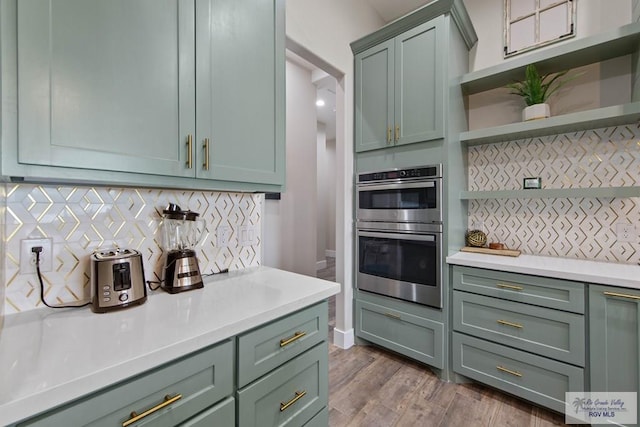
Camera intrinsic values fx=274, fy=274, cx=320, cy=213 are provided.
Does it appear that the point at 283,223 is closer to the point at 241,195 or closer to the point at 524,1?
the point at 241,195

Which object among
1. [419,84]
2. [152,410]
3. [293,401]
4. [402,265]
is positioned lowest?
[293,401]

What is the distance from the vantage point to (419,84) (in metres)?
2.13

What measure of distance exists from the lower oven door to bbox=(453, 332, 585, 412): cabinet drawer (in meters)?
0.36

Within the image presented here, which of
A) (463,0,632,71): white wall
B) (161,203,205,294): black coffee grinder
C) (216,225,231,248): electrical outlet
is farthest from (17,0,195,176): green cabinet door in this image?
(463,0,632,71): white wall

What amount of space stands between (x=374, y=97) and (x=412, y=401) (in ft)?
7.69

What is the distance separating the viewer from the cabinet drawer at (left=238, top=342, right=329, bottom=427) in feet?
3.16

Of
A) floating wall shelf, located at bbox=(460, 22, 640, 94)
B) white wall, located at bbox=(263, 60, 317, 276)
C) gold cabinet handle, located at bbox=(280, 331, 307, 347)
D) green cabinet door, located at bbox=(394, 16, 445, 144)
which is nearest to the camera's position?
gold cabinet handle, located at bbox=(280, 331, 307, 347)

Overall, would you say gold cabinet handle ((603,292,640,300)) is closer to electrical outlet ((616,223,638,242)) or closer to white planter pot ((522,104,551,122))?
electrical outlet ((616,223,638,242))

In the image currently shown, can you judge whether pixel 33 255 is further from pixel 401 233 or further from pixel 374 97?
pixel 374 97

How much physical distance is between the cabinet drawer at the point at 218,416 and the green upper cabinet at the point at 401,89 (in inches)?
79.3

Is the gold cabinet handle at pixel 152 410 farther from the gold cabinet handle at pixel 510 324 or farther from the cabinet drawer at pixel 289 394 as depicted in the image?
the gold cabinet handle at pixel 510 324

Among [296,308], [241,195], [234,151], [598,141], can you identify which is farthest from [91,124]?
[598,141]

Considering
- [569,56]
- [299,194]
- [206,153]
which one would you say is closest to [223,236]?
[206,153]

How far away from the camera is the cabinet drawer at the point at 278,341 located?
950mm
